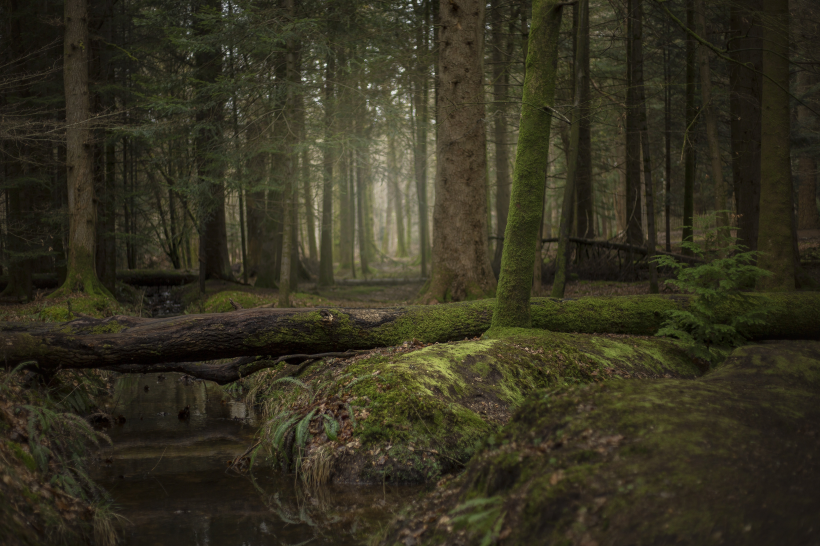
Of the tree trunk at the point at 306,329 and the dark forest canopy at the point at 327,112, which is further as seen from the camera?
the dark forest canopy at the point at 327,112

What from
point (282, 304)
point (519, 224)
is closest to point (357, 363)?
point (519, 224)

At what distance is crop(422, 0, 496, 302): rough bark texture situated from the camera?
32.8 ft

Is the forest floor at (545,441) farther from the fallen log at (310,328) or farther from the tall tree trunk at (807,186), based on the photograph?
the tall tree trunk at (807,186)

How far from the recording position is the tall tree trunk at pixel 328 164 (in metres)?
12.9

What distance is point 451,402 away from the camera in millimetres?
5289

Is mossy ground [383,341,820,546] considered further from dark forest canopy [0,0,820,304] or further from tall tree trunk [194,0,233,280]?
tall tree trunk [194,0,233,280]

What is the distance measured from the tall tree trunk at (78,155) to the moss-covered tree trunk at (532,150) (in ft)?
32.4

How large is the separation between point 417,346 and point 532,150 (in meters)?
2.91

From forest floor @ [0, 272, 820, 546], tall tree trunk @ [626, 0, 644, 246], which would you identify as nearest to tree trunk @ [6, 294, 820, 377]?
forest floor @ [0, 272, 820, 546]

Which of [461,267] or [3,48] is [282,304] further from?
[3,48]

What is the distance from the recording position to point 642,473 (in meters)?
2.71

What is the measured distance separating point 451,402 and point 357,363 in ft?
4.62

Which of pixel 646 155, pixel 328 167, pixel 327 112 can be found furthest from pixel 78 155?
pixel 646 155

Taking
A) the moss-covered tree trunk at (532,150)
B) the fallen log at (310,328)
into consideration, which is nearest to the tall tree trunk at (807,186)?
the fallen log at (310,328)
